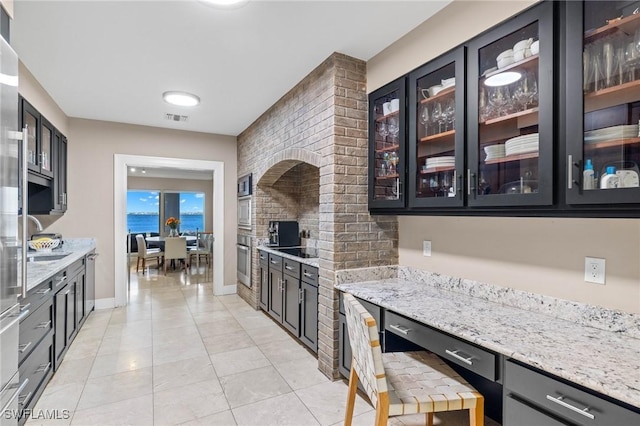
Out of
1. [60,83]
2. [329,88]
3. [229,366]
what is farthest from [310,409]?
[60,83]

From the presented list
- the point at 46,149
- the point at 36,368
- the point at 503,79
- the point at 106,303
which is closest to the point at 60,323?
the point at 36,368

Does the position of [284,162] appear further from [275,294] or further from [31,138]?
[31,138]

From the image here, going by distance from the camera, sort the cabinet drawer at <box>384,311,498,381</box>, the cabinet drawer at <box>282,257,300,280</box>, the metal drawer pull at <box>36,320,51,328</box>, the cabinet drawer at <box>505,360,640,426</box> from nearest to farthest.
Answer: the cabinet drawer at <box>505,360,640,426</box> → the cabinet drawer at <box>384,311,498,381</box> → the metal drawer pull at <box>36,320,51,328</box> → the cabinet drawer at <box>282,257,300,280</box>

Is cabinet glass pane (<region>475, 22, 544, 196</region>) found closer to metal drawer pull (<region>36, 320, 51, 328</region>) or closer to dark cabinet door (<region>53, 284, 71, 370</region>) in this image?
metal drawer pull (<region>36, 320, 51, 328</region>)

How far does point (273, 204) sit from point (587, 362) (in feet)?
12.5

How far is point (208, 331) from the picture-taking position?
364cm

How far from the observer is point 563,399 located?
1.12m

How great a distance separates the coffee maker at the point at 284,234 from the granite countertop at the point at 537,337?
201cm

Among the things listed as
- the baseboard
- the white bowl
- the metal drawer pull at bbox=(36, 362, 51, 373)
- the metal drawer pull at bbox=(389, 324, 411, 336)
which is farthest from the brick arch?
the baseboard

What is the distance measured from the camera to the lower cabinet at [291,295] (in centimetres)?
294

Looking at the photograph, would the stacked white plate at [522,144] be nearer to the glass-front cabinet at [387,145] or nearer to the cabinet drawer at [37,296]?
the glass-front cabinet at [387,145]

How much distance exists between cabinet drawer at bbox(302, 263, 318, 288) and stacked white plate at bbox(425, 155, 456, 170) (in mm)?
1323

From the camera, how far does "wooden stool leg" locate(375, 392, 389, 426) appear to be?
55.6 inches

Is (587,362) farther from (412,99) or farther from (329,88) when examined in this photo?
(329,88)
